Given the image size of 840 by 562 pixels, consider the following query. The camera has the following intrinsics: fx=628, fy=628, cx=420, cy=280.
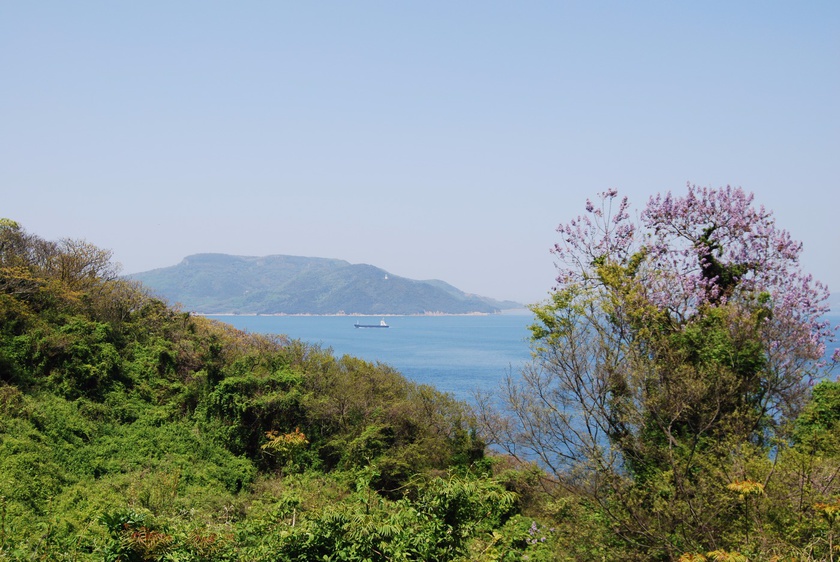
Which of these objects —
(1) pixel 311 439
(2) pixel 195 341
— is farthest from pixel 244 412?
(2) pixel 195 341

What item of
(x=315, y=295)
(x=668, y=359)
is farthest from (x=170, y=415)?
(x=315, y=295)

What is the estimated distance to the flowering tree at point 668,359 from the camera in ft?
35.6

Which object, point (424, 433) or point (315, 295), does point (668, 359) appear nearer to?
point (424, 433)

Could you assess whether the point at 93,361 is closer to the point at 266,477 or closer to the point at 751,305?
the point at 266,477

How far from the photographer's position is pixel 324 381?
18.8 meters

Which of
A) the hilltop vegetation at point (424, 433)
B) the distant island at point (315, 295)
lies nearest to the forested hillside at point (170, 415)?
the hilltop vegetation at point (424, 433)

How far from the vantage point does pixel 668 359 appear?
505 inches

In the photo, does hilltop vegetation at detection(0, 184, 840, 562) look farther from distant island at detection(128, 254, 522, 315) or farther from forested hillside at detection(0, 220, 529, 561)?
distant island at detection(128, 254, 522, 315)

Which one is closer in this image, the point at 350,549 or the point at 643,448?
the point at 350,549

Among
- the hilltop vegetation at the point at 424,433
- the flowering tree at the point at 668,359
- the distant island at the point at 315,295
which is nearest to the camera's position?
the hilltop vegetation at the point at 424,433

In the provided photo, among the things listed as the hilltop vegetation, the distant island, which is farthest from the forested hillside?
the distant island

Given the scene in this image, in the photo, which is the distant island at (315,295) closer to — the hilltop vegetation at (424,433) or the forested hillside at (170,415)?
the forested hillside at (170,415)

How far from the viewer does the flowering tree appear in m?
10.8

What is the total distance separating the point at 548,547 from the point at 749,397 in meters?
5.78
